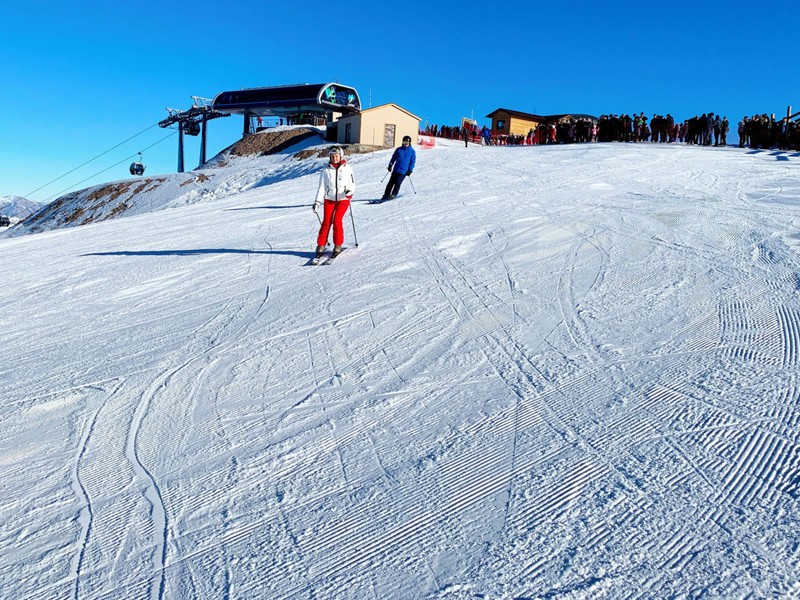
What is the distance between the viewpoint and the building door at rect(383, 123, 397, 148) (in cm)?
4300

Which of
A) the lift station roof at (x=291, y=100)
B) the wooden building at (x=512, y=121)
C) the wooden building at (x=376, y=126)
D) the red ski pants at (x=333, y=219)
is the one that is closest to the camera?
the red ski pants at (x=333, y=219)

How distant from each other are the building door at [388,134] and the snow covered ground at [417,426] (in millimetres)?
36204

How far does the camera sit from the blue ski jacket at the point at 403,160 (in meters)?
13.0

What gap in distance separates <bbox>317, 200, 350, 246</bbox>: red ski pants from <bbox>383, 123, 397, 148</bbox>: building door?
117ft

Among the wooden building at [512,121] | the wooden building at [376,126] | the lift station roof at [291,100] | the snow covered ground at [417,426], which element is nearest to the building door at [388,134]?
the wooden building at [376,126]

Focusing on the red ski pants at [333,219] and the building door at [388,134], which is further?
the building door at [388,134]

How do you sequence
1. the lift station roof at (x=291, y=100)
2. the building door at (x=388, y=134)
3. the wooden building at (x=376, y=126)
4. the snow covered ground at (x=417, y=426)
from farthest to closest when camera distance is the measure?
the lift station roof at (x=291, y=100), the building door at (x=388, y=134), the wooden building at (x=376, y=126), the snow covered ground at (x=417, y=426)

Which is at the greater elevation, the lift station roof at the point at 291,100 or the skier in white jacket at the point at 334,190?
the lift station roof at the point at 291,100

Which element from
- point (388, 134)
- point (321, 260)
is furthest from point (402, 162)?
point (388, 134)

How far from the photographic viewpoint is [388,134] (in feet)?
142

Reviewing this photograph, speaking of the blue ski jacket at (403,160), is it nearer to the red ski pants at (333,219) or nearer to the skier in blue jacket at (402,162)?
the skier in blue jacket at (402,162)

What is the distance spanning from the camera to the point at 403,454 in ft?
11.1

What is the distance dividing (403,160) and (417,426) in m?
10.2

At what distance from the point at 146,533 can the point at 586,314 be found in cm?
424
